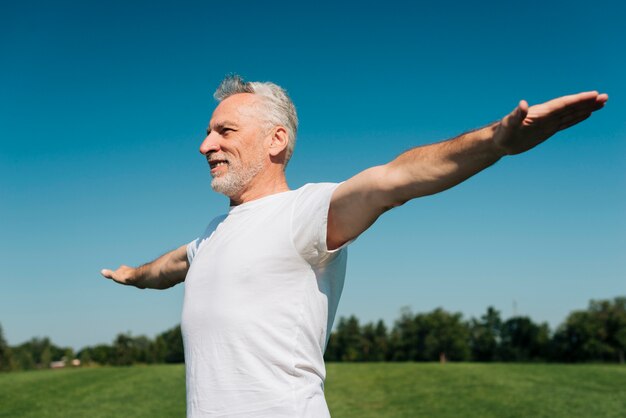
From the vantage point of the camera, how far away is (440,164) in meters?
1.82

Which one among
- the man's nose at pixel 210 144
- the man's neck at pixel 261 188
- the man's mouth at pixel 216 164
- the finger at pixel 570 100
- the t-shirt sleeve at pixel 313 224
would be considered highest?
the man's nose at pixel 210 144

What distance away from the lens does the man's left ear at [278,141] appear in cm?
274

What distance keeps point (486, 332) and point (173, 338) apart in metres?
45.6

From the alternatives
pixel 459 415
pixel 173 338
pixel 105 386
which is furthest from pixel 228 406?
pixel 173 338

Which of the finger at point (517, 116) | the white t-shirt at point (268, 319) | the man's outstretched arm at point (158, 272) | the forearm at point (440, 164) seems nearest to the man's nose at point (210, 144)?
the white t-shirt at point (268, 319)

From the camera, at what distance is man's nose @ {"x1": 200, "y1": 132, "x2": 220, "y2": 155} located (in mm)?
2732

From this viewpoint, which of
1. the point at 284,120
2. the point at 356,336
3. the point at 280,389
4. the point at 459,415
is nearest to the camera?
the point at 280,389

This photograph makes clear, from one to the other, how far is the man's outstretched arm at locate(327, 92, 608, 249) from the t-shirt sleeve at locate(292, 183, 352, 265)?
0.04m

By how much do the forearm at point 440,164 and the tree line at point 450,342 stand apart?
76381 mm

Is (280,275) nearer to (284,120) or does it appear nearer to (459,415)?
(284,120)

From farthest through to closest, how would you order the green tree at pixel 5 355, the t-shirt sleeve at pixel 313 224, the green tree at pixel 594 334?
the green tree at pixel 594 334
the green tree at pixel 5 355
the t-shirt sleeve at pixel 313 224

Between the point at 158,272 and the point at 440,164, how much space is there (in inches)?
86.1

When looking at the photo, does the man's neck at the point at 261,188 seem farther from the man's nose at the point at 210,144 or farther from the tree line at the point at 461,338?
the tree line at the point at 461,338

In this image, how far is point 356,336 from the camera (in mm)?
88062
